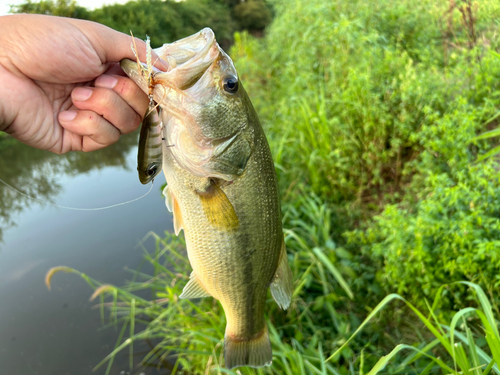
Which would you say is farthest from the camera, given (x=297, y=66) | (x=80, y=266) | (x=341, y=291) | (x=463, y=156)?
(x=297, y=66)

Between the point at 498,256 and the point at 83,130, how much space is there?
2.39 meters

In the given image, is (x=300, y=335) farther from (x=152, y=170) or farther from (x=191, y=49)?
(x=191, y=49)

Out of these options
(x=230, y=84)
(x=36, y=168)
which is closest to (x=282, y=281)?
(x=230, y=84)

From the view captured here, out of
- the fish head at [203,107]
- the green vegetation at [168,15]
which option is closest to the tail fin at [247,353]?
the fish head at [203,107]

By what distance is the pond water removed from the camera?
3.54m

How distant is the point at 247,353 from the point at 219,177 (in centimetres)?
103

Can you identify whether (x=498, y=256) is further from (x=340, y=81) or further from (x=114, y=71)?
(x=340, y=81)

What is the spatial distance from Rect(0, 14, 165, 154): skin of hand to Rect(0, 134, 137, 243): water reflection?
547cm

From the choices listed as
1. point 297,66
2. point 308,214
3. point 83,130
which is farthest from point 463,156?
point 297,66

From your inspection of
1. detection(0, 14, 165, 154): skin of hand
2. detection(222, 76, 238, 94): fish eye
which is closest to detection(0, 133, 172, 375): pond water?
detection(0, 14, 165, 154): skin of hand

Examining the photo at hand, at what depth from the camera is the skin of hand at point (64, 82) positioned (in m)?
1.31

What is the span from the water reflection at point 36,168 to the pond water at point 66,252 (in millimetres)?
26

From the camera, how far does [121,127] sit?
1.57 m

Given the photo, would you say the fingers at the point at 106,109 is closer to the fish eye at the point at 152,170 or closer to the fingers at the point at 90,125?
the fingers at the point at 90,125
